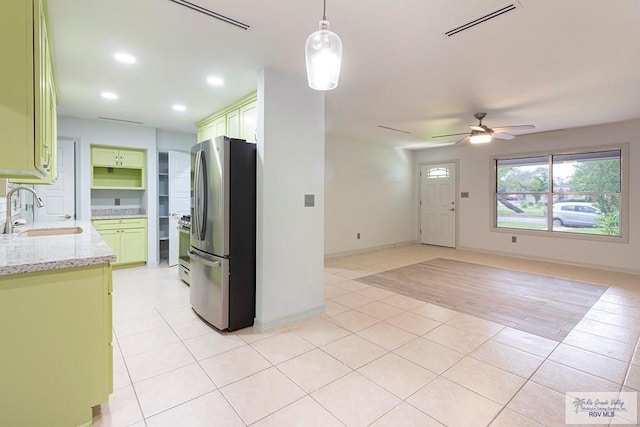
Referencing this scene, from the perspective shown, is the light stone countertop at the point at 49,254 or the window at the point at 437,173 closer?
the light stone countertop at the point at 49,254

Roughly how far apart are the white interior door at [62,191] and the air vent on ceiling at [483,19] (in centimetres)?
533

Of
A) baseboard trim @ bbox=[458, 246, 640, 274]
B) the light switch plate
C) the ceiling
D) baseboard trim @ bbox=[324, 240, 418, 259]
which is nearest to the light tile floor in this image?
the light switch plate

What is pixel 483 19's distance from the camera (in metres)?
2.11

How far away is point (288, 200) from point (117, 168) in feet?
13.7

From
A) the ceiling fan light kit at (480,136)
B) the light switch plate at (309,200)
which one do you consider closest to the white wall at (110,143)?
the light switch plate at (309,200)

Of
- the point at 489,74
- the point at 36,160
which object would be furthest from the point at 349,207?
the point at 36,160

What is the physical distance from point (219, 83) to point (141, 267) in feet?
12.2

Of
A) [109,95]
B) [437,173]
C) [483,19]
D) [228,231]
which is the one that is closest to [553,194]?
[437,173]

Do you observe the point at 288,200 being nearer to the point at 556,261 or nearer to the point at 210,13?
the point at 210,13

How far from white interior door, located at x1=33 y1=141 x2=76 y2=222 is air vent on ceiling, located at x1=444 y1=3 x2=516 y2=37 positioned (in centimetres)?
533

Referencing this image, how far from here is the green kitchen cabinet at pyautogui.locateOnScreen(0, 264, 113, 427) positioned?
1.44 metres

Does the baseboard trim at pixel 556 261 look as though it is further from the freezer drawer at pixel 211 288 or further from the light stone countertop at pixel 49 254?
the light stone countertop at pixel 49 254

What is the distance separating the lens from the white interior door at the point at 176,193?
5273 mm

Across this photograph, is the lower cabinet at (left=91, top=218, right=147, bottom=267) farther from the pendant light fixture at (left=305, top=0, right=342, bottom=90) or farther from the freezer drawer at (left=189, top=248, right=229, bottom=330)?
the pendant light fixture at (left=305, top=0, right=342, bottom=90)
